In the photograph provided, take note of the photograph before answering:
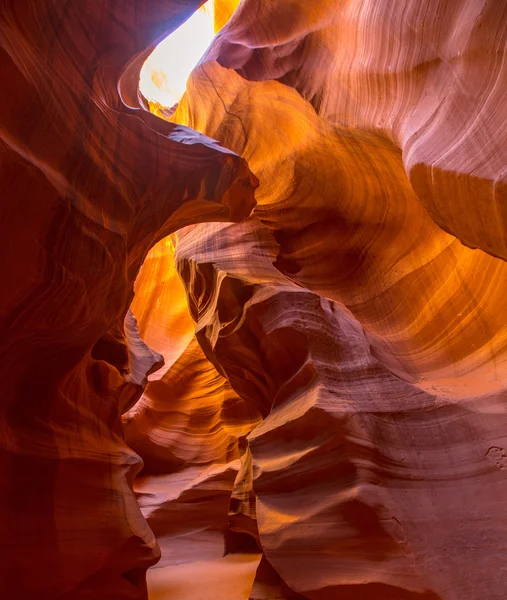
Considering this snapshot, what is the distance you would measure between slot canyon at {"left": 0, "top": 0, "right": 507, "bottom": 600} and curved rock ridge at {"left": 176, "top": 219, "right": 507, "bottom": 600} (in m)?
0.02

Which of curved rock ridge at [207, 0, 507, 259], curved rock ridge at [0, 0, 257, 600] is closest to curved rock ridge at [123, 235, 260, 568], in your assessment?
curved rock ridge at [0, 0, 257, 600]

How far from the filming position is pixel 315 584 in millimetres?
3879

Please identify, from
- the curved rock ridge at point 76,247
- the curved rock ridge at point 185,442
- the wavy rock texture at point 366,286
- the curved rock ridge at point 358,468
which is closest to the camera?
the curved rock ridge at point 76,247

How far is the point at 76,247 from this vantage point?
121 inches

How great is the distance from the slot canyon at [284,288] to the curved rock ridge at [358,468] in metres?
0.02

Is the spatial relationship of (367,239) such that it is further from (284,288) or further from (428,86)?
(428,86)

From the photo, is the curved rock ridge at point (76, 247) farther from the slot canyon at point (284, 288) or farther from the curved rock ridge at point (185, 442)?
the curved rock ridge at point (185, 442)

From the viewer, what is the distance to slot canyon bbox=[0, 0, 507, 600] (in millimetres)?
3154

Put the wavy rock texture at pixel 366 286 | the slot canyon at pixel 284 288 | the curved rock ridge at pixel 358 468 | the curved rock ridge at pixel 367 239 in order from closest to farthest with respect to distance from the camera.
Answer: the slot canyon at pixel 284 288 → the wavy rock texture at pixel 366 286 → the curved rock ridge at pixel 358 468 → the curved rock ridge at pixel 367 239

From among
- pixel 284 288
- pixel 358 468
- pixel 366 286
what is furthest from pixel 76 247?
pixel 366 286

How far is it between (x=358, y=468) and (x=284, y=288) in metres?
2.19

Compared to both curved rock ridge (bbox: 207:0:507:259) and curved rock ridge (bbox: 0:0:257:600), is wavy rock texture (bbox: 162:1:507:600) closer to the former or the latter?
curved rock ridge (bbox: 207:0:507:259)

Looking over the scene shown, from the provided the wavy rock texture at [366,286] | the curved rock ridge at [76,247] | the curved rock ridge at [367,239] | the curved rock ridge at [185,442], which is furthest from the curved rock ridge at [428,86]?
the curved rock ridge at [185,442]

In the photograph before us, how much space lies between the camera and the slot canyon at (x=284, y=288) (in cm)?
315
